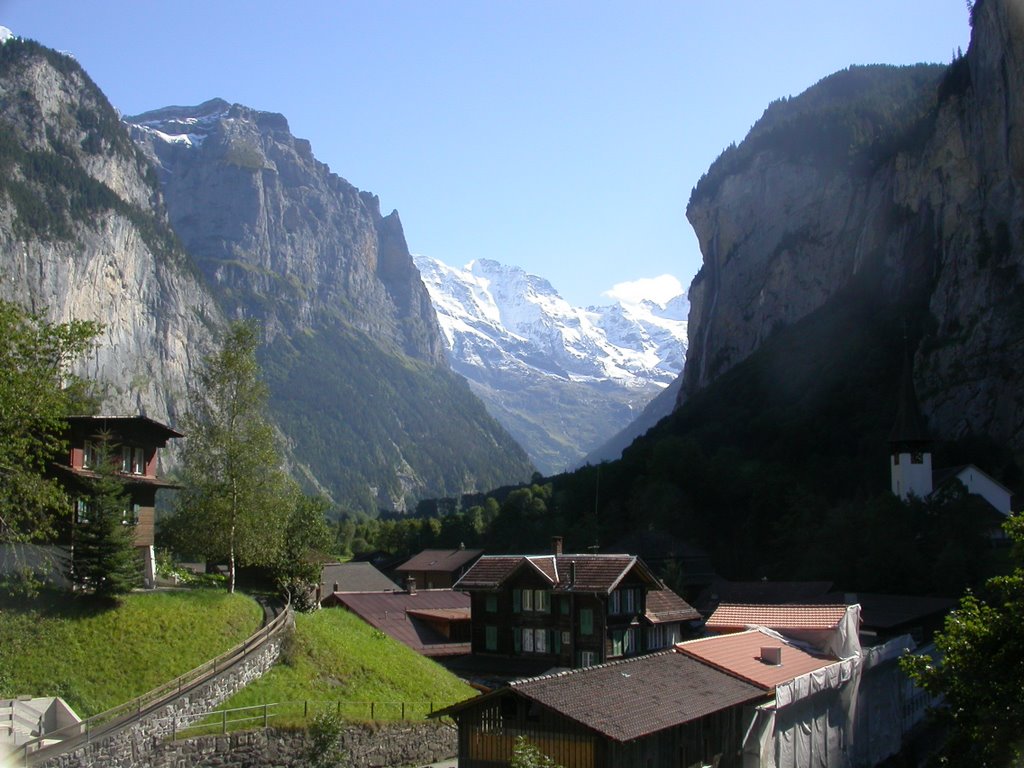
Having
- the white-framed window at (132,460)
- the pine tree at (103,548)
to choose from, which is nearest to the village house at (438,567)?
the white-framed window at (132,460)

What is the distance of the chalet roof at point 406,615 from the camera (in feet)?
176

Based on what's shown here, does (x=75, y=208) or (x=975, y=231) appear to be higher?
(x=75, y=208)

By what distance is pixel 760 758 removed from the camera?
31859 millimetres

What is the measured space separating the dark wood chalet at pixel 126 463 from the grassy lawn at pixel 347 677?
7.03 m

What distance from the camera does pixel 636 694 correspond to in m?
27.8

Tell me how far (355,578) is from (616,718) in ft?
175

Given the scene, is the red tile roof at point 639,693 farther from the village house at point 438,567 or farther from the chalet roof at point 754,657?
the village house at point 438,567

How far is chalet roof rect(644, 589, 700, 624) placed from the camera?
54.1 m

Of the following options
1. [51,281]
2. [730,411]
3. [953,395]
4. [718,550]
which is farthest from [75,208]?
[953,395]

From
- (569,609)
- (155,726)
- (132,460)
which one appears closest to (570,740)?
(155,726)

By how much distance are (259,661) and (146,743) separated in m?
6.07

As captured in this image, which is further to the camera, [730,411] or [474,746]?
[730,411]

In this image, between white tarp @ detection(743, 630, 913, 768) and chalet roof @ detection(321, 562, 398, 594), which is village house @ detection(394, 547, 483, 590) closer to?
chalet roof @ detection(321, 562, 398, 594)

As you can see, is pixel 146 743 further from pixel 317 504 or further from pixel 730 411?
pixel 730 411
